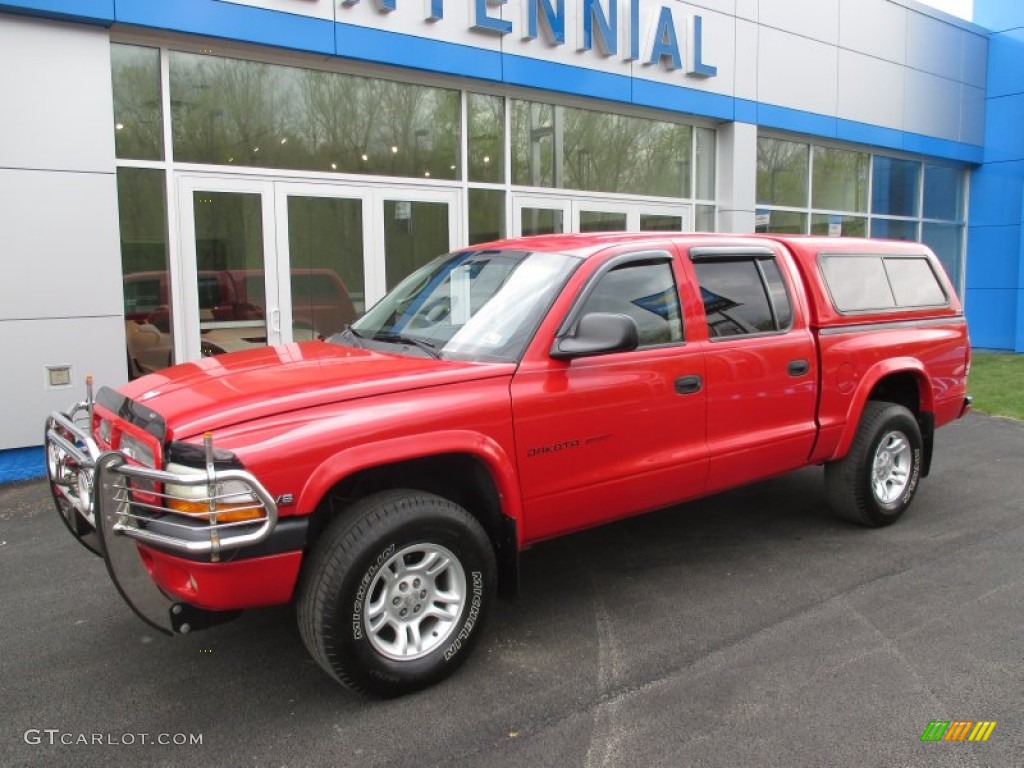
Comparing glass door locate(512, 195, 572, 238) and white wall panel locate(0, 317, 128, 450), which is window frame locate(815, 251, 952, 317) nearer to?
glass door locate(512, 195, 572, 238)

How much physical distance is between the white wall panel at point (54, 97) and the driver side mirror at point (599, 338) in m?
5.46

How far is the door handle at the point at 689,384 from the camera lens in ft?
14.0

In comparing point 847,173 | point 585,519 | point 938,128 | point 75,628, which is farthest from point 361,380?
point 938,128

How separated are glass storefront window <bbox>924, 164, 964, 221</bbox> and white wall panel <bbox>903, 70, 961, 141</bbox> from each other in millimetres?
807

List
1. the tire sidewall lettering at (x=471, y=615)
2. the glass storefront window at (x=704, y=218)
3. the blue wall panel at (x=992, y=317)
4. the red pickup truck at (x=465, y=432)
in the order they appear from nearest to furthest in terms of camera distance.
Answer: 1. the red pickup truck at (x=465, y=432)
2. the tire sidewall lettering at (x=471, y=615)
3. the glass storefront window at (x=704, y=218)
4. the blue wall panel at (x=992, y=317)

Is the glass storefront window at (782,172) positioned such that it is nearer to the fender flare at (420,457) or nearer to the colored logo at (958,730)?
the fender flare at (420,457)

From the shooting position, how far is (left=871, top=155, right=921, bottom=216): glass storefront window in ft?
52.0

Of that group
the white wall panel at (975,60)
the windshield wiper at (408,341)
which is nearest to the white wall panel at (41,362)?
the windshield wiper at (408,341)

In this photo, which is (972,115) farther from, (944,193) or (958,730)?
(958,730)

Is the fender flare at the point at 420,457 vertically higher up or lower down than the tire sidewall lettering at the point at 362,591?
higher up

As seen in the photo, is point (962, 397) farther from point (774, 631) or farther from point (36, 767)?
point (36, 767)

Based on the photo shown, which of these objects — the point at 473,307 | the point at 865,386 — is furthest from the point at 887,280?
the point at 473,307

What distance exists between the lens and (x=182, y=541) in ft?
9.53

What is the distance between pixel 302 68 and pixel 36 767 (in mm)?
7435
